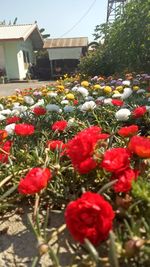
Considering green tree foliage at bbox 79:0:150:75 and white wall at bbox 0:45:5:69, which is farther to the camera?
white wall at bbox 0:45:5:69

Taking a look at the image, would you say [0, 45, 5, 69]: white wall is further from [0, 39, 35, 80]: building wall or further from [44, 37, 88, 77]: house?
[44, 37, 88, 77]: house

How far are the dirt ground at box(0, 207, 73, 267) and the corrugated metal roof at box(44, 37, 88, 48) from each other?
97.7 ft

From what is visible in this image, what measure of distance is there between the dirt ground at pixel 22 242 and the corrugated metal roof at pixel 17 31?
78.0ft

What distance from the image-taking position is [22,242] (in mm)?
1571

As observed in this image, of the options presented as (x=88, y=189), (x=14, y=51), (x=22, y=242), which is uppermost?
(x=14, y=51)

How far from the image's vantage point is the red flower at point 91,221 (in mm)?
1141

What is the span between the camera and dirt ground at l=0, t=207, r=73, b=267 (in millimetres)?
1407

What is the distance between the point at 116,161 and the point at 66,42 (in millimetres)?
31401

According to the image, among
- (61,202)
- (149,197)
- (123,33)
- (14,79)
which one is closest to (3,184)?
(61,202)

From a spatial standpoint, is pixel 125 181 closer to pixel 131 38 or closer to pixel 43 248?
pixel 43 248

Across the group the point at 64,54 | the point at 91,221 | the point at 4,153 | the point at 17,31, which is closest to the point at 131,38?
the point at 4,153

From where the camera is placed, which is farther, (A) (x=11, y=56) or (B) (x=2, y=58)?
(B) (x=2, y=58)

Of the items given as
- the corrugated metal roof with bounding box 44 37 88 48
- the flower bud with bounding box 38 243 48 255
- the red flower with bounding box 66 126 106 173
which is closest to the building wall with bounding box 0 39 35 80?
the corrugated metal roof with bounding box 44 37 88 48

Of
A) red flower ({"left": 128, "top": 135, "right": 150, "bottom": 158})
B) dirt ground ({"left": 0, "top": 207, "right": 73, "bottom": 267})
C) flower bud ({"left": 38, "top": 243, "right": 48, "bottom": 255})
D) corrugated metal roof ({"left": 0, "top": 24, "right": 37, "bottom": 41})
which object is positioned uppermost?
corrugated metal roof ({"left": 0, "top": 24, "right": 37, "bottom": 41})
